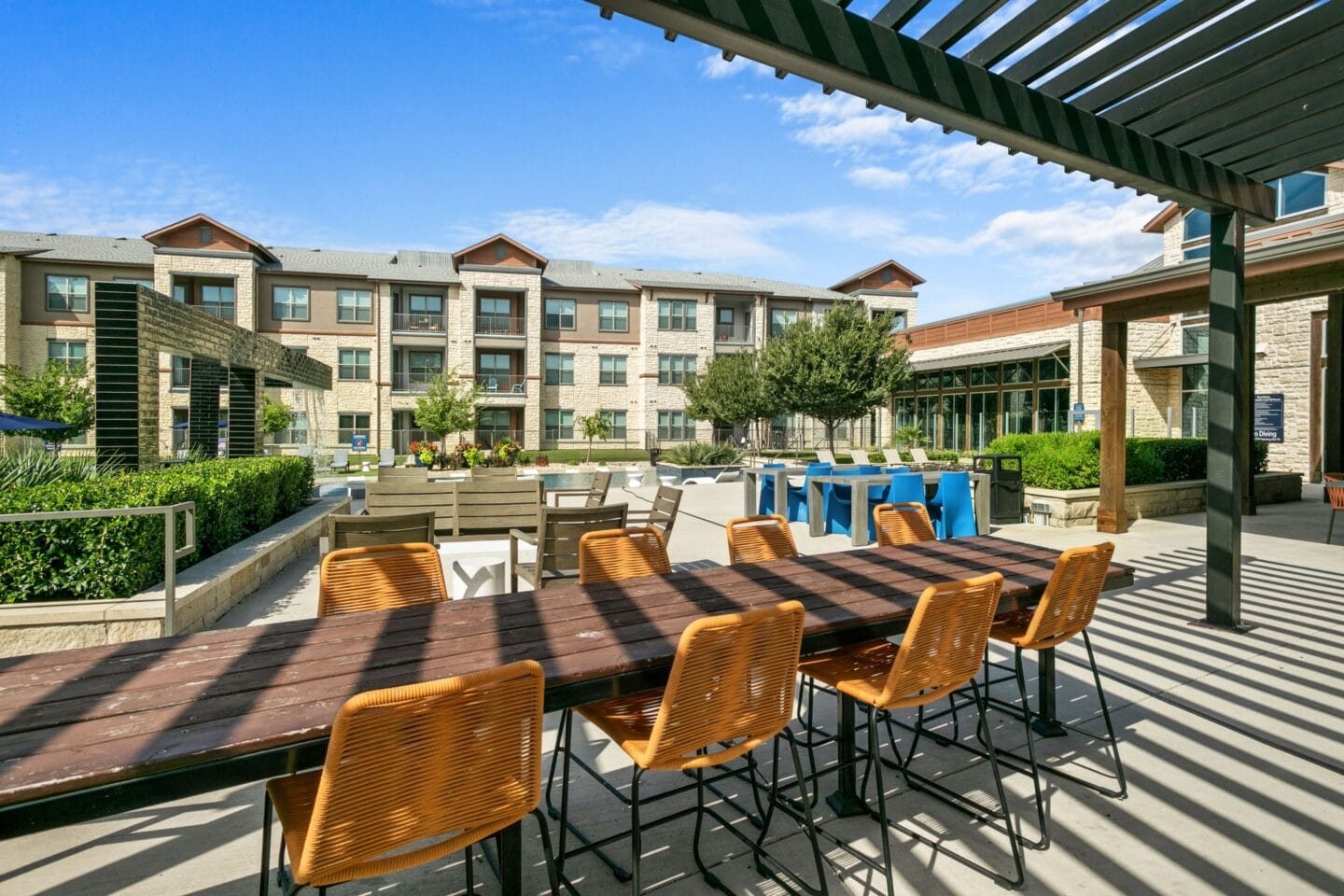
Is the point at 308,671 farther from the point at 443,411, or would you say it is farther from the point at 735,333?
the point at 735,333

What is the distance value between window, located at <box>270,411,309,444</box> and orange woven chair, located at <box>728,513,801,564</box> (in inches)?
1264

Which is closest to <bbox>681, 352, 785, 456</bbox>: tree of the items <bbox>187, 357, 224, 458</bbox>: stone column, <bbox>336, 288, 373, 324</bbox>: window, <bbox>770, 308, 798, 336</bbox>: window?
<bbox>770, 308, 798, 336</bbox>: window

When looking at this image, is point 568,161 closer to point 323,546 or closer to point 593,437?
point 323,546

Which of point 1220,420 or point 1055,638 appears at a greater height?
point 1220,420

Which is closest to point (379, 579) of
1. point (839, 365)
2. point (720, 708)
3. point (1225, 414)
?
point (720, 708)

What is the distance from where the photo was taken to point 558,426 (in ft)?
116

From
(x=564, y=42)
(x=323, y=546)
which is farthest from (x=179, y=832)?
(x=564, y=42)

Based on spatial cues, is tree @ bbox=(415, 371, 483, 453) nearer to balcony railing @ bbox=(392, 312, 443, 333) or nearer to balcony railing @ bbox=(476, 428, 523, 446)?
balcony railing @ bbox=(476, 428, 523, 446)

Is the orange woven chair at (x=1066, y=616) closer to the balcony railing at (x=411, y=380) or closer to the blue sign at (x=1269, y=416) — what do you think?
the blue sign at (x=1269, y=416)

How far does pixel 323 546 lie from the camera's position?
490 centimetres

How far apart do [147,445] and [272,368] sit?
5742 millimetres

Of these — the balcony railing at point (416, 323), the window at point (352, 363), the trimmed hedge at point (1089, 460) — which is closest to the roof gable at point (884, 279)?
the balcony railing at point (416, 323)

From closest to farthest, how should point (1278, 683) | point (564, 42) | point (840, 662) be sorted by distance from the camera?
point (840, 662)
point (1278, 683)
point (564, 42)

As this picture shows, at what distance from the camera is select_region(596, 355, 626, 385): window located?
36.1 metres
